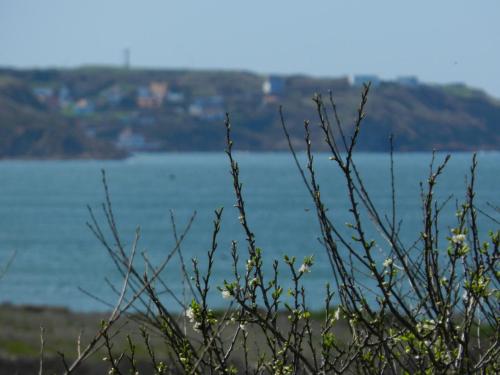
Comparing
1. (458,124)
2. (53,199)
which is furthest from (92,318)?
(458,124)

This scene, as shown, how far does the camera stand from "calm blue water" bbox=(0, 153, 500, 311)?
5531 centimetres

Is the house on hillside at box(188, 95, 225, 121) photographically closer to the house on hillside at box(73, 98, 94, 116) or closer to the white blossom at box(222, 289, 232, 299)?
the house on hillside at box(73, 98, 94, 116)

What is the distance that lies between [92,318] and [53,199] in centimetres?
8588

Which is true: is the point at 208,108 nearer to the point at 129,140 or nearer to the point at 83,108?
the point at 129,140

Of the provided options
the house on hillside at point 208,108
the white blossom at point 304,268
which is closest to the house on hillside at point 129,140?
the house on hillside at point 208,108

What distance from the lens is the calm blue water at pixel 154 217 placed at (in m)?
55.3

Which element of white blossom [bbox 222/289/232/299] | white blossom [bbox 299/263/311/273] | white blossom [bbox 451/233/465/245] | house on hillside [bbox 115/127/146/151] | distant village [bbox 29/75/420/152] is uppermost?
white blossom [bbox 451/233/465/245]

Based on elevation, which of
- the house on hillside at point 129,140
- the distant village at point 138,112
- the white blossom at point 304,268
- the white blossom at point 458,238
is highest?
the white blossom at point 458,238

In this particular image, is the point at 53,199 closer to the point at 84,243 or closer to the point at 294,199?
the point at 294,199

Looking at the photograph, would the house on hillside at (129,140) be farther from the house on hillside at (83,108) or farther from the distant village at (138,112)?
the house on hillside at (83,108)

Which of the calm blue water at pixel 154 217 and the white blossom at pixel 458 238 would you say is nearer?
the white blossom at pixel 458 238

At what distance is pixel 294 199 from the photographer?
10869 centimetres

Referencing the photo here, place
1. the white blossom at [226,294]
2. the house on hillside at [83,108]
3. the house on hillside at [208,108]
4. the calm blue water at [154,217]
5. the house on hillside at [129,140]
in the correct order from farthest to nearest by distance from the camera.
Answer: the house on hillside at [83,108] → the house on hillside at [129,140] → the house on hillside at [208,108] → the calm blue water at [154,217] → the white blossom at [226,294]

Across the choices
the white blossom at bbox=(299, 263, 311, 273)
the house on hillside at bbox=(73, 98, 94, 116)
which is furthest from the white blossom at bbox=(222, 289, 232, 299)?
the house on hillside at bbox=(73, 98, 94, 116)
